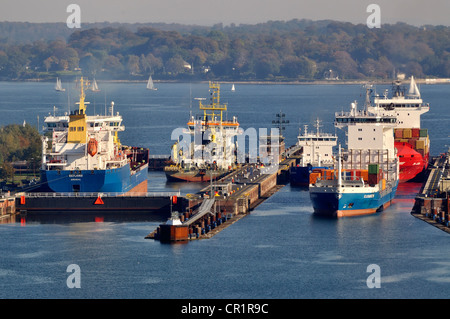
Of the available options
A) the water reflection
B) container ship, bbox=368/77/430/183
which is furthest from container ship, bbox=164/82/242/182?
the water reflection

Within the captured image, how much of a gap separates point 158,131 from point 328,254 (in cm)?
8514

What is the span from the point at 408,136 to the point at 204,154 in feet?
60.5

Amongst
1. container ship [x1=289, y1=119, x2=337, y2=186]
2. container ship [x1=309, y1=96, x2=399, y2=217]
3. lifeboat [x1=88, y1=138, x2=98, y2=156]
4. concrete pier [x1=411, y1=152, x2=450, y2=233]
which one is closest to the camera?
concrete pier [x1=411, y1=152, x2=450, y2=233]

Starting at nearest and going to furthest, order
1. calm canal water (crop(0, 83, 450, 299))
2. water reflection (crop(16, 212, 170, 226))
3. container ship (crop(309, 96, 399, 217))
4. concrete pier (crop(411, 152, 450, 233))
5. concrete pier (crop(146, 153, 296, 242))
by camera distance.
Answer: calm canal water (crop(0, 83, 450, 299))
concrete pier (crop(146, 153, 296, 242))
concrete pier (crop(411, 152, 450, 233))
water reflection (crop(16, 212, 170, 226))
container ship (crop(309, 96, 399, 217))

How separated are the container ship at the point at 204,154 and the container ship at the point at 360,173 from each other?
39.6 feet

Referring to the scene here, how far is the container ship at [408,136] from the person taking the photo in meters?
103

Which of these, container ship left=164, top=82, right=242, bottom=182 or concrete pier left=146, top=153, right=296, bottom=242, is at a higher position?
container ship left=164, top=82, right=242, bottom=182

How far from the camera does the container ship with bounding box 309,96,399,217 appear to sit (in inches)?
3159

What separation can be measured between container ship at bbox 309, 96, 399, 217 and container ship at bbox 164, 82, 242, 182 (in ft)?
39.6

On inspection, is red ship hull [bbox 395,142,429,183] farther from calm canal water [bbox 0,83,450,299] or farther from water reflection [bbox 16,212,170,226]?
water reflection [bbox 16,212,170,226]

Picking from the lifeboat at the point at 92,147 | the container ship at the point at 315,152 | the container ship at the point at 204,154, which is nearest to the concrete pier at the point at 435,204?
the container ship at the point at 315,152

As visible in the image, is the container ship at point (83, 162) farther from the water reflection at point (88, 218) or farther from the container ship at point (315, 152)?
the container ship at point (315, 152)
